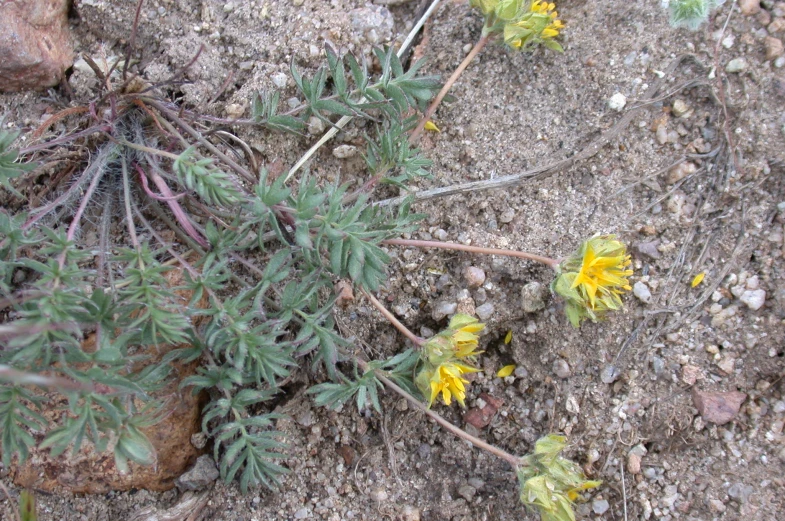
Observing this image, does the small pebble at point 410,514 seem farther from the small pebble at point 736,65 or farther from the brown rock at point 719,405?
the small pebble at point 736,65

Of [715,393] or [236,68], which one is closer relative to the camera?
[715,393]

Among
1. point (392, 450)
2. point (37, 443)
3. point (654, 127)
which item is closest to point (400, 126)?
point (654, 127)

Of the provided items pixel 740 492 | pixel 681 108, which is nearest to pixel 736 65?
pixel 681 108

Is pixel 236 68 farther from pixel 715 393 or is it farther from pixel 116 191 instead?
pixel 715 393

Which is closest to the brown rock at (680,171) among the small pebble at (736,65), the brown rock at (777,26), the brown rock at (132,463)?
the small pebble at (736,65)

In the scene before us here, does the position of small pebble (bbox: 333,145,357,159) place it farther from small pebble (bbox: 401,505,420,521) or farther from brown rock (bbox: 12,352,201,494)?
small pebble (bbox: 401,505,420,521)

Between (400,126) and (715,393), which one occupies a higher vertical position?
(400,126)
